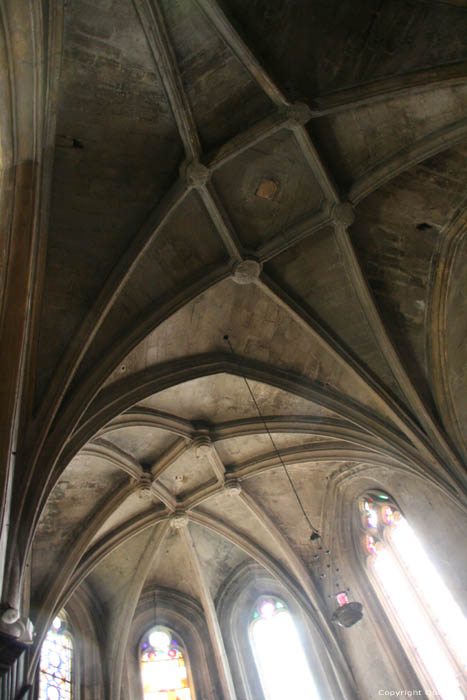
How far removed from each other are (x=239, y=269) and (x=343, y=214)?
2.11 metres

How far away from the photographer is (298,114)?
9.63 metres

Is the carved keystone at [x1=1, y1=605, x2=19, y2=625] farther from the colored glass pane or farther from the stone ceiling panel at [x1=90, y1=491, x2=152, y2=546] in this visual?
the colored glass pane

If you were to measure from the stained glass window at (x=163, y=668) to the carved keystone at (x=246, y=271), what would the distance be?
876 centimetres

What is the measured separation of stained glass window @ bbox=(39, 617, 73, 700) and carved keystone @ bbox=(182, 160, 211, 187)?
9359mm

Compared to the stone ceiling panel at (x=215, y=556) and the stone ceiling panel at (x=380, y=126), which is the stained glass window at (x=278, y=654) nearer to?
the stone ceiling panel at (x=215, y=556)

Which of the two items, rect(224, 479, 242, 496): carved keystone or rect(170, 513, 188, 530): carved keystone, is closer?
rect(224, 479, 242, 496): carved keystone

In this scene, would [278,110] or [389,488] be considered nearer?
[278,110]

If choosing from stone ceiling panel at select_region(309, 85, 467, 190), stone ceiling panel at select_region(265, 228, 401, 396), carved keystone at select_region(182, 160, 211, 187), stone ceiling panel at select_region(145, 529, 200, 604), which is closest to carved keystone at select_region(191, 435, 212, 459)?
stone ceiling panel at select_region(145, 529, 200, 604)

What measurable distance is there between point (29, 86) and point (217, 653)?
11.9m

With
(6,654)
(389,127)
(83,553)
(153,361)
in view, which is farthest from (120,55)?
(83,553)

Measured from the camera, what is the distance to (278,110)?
32.1 ft

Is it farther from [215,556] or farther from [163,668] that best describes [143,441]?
[163,668]

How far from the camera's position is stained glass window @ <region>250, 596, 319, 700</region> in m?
12.8

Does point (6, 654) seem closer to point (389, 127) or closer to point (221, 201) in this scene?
point (221, 201)
